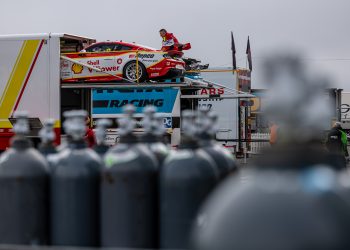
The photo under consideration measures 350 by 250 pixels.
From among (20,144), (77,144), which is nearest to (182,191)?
(77,144)

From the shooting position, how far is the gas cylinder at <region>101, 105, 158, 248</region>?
3496 mm

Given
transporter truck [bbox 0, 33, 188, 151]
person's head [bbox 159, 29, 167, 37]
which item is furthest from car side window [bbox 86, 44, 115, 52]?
person's head [bbox 159, 29, 167, 37]

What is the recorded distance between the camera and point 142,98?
18.3 meters

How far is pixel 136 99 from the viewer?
18.4m

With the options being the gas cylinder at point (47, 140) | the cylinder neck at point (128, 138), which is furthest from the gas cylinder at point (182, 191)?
the gas cylinder at point (47, 140)

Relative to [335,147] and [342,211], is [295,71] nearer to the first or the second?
[342,211]

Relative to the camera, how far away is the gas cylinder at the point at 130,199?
3496mm

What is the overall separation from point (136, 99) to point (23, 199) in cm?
1473

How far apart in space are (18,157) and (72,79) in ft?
49.4

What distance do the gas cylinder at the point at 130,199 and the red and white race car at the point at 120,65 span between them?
50.1 feet

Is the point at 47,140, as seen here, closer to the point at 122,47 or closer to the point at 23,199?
the point at 23,199

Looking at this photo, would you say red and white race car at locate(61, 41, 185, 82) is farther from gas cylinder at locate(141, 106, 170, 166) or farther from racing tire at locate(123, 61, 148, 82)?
gas cylinder at locate(141, 106, 170, 166)

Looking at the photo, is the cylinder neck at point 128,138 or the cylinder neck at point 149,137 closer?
the cylinder neck at point 128,138

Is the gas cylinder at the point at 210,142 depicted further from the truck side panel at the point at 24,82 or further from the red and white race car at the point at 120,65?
the red and white race car at the point at 120,65
